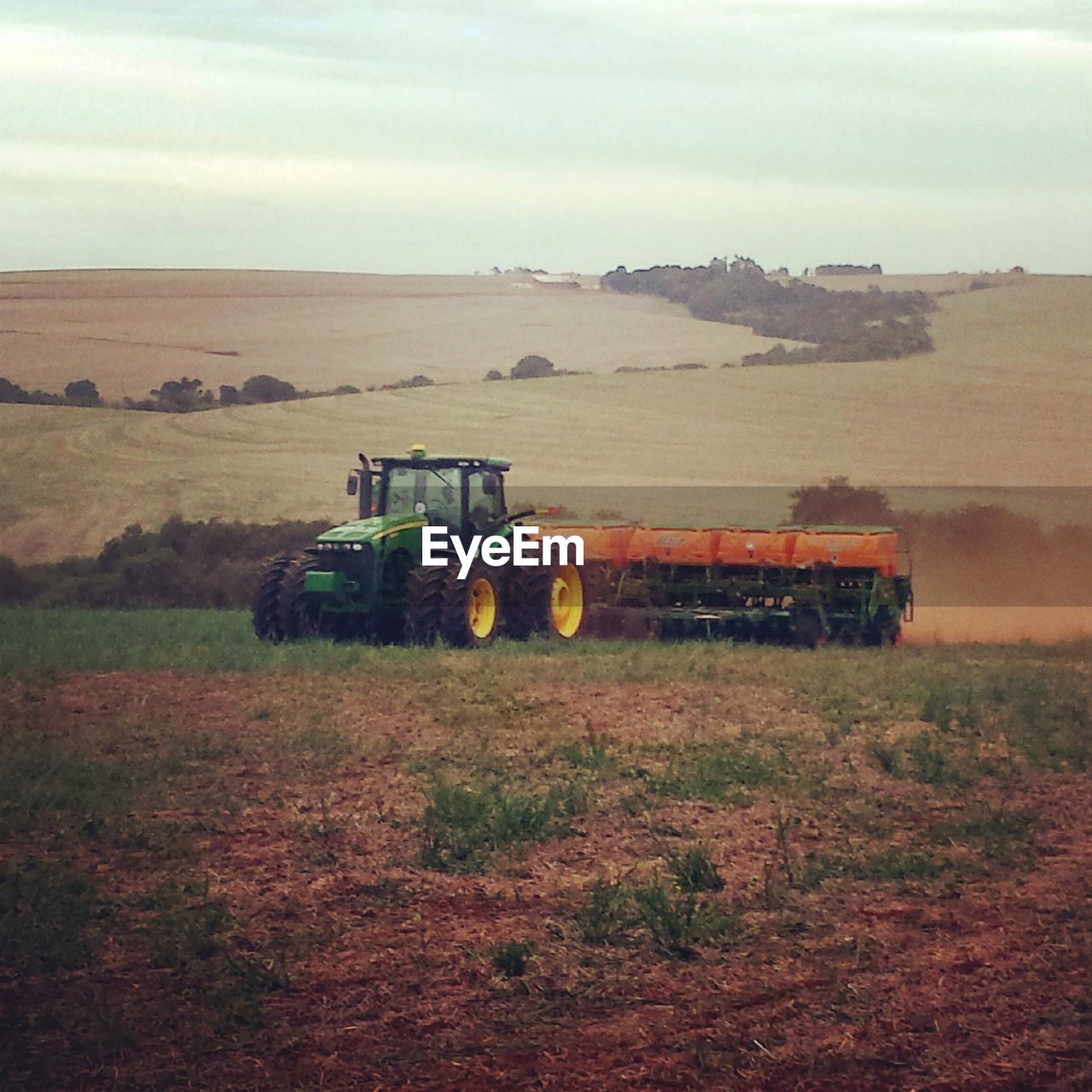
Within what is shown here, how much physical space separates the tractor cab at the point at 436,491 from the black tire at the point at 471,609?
595mm

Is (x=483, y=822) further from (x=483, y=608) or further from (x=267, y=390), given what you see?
(x=267, y=390)

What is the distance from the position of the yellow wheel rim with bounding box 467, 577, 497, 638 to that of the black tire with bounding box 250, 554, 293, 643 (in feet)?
7.39

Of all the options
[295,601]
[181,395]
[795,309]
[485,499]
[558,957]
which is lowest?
[295,601]

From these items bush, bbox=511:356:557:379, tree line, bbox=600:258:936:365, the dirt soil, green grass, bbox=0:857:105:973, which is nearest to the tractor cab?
the dirt soil

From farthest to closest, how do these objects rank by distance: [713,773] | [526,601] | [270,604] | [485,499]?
1. [526,601]
2. [485,499]
3. [270,604]
4. [713,773]

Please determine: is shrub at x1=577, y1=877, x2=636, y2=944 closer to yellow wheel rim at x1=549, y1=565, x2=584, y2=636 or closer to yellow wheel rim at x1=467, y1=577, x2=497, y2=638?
yellow wheel rim at x1=467, y1=577, x2=497, y2=638

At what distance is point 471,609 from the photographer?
19.5m

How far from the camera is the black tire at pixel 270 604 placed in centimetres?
1942

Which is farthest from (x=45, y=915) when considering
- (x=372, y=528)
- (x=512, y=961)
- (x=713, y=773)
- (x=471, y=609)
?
(x=471, y=609)

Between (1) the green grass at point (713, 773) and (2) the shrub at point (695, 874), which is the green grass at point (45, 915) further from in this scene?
(1) the green grass at point (713, 773)

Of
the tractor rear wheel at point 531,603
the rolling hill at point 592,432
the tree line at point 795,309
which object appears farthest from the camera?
the tree line at point 795,309

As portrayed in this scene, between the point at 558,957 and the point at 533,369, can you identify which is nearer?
the point at 558,957

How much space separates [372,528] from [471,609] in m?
1.53

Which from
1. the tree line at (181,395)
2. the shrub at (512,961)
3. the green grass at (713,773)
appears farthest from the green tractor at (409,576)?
the tree line at (181,395)
